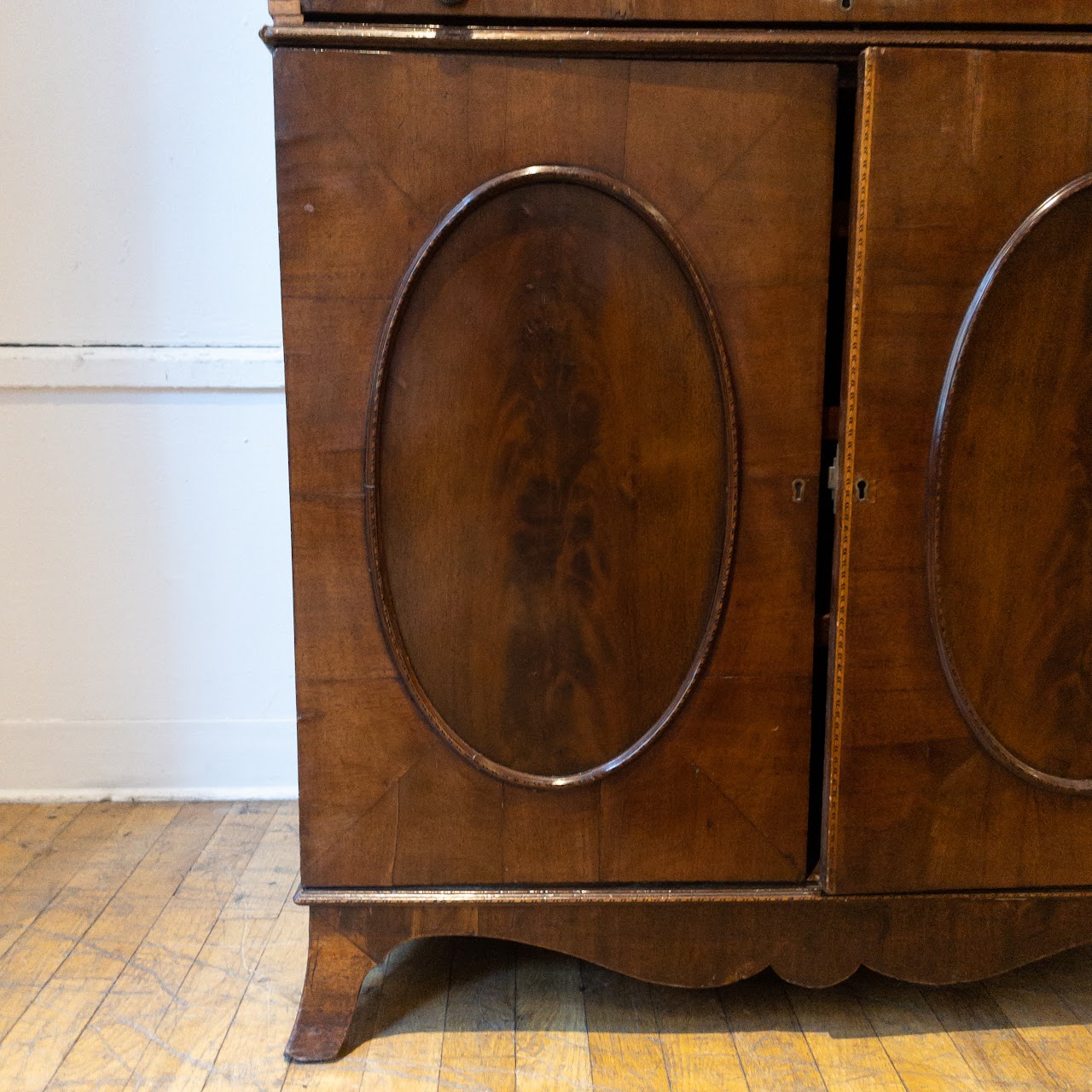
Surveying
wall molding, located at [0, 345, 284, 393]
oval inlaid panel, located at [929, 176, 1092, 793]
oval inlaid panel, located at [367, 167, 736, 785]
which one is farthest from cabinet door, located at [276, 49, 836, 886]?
wall molding, located at [0, 345, 284, 393]

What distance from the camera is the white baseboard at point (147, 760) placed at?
1.79 meters

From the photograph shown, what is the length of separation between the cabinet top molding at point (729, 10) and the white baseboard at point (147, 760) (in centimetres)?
119

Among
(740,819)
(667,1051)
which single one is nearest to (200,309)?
(740,819)

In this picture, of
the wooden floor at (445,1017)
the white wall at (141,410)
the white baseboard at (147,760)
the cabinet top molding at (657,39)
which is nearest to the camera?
the cabinet top molding at (657,39)

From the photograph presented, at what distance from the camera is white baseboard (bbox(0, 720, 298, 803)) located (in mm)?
1788

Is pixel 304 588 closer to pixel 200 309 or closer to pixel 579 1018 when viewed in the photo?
pixel 579 1018

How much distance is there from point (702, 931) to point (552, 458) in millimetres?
561

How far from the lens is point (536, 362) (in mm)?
1046

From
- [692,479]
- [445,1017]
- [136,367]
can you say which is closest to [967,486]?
[692,479]

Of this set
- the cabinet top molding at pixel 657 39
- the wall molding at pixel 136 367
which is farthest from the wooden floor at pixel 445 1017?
the cabinet top molding at pixel 657 39

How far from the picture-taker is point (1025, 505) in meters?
1.08

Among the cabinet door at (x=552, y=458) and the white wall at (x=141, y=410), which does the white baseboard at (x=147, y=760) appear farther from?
the cabinet door at (x=552, y=458)

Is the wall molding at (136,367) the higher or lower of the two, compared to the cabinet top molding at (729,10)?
lower

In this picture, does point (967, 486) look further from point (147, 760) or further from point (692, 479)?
point (147, 760)
